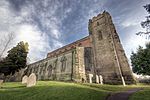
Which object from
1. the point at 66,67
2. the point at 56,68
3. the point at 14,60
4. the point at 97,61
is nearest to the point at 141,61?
the point at 97,61

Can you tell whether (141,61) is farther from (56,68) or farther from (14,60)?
(14,60)

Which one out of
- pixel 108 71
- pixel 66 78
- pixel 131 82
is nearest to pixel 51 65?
pixel 66 78

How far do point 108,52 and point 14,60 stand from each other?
26364mm

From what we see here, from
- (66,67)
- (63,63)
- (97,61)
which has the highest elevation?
(97,61)

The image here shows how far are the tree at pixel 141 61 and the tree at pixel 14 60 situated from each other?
32.8 metres

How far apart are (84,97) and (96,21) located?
95.8 ft

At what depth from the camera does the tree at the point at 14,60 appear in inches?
1421

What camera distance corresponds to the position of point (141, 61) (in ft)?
116

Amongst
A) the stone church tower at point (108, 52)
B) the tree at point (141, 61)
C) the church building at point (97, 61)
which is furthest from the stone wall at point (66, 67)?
the tree at point (141, 61)

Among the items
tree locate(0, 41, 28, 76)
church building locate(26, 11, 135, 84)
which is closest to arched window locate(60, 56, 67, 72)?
church building locate(26, 11, 135, 84)

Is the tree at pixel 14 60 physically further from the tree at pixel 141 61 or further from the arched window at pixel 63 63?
the tree at pixel 141 61

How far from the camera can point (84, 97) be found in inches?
448

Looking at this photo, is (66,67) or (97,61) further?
(97,61)

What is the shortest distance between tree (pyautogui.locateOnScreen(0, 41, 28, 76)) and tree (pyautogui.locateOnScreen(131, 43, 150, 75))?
3276 cm
